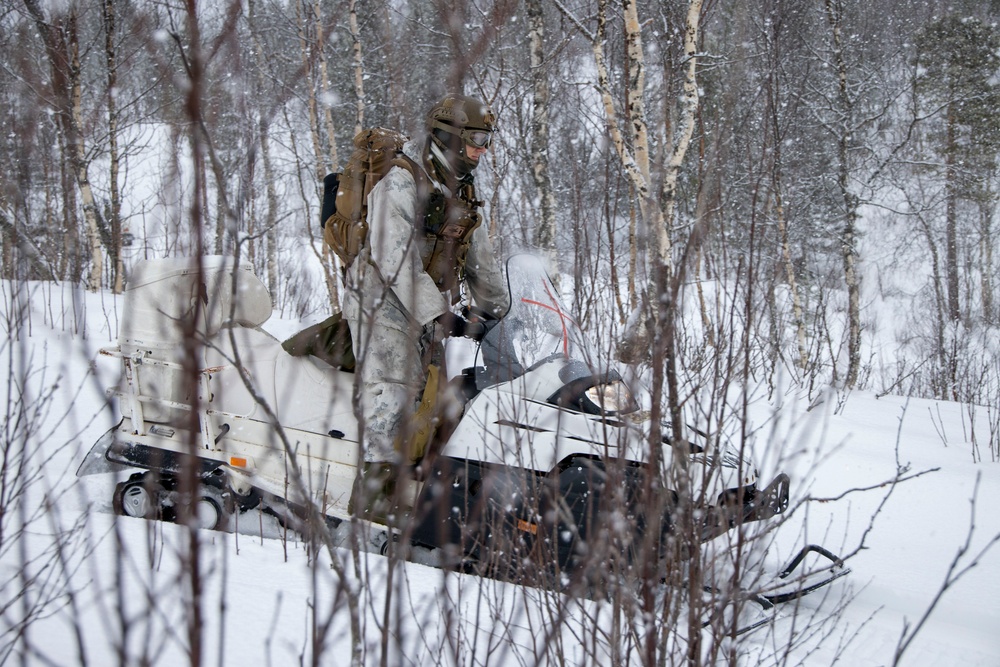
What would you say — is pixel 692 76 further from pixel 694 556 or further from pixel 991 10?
pixel 991 10

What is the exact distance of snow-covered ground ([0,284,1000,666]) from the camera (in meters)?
1.18

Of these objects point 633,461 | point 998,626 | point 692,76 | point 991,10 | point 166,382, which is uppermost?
point 991,10

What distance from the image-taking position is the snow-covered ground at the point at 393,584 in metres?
1.18

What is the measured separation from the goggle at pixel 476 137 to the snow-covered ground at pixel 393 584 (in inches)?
67.6

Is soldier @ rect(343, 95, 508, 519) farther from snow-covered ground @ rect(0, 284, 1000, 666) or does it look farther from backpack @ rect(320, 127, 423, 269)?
snow-covered ground @ rect(0, 284, 1000, 666)

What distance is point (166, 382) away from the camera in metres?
3.41

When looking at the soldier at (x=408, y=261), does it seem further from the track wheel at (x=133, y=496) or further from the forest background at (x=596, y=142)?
the track wheel at (x=133, y=496)

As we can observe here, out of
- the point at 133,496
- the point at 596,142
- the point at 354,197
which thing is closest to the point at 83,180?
the point at 596,142

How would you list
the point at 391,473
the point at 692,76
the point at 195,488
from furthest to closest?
the point at 692,76 → the point at 391,473 → the point at 195,488

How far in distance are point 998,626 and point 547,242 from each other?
596 cm

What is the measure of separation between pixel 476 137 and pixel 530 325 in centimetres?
89

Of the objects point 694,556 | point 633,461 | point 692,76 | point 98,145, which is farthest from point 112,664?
point 98,145

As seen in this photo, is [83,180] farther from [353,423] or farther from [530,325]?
[530,325]

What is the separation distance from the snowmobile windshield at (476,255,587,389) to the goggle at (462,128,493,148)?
54 cm
